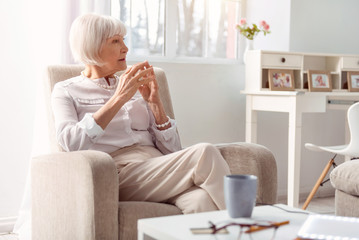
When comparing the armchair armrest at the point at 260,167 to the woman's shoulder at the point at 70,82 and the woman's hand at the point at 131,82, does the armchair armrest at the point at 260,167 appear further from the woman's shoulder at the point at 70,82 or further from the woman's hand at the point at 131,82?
the woman's shoulder at the point at 70,82

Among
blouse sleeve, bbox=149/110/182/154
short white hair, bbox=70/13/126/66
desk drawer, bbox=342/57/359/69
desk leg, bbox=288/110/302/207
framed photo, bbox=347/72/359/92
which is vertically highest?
short white hair, bbox=70/13/126/66

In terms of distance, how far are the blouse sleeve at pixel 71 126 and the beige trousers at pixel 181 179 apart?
16 centimetres

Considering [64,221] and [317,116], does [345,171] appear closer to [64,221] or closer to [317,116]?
[64,221]

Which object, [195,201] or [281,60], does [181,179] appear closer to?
[195,201]

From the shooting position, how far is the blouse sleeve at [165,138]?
226 cm

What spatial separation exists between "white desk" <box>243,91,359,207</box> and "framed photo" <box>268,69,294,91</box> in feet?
0.38

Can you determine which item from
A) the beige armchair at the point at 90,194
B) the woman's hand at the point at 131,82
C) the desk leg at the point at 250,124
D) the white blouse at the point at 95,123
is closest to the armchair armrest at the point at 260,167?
the beige armchair at the point at 90,194

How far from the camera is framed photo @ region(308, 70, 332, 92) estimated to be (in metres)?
3.58

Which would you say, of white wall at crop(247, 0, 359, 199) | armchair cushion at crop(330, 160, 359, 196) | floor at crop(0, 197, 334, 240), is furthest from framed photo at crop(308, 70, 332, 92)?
armchair cushion at crop(330, 160, 359, 196)

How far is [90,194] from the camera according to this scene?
1.72m

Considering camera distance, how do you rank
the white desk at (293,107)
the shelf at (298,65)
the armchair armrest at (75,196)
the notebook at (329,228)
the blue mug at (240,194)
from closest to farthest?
the notebook at (329,228) < the blue mug at (240,194) < the armchair armrest at (75,196) < the white desk at (293,107) < the shelf at (298,65)

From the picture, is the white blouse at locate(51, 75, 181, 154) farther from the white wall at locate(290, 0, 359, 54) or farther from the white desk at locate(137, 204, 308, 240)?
the white wall at locate(290, 0, 359, 54)

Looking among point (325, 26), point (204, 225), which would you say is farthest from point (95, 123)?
point (325, 26)

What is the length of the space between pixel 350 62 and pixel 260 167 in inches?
77.8
